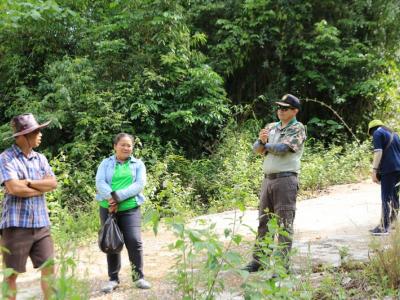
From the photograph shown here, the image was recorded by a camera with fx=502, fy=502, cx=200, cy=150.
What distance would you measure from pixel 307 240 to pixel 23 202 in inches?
167

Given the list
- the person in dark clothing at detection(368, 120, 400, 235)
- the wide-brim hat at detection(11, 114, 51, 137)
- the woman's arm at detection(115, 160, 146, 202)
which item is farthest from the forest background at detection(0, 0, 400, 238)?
the wide-brim hat at detection(11, 114, 51, 137)

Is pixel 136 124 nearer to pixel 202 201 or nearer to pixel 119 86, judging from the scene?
pixel 119 86

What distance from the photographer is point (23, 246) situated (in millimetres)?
4137

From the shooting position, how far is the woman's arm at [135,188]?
16.1 ft

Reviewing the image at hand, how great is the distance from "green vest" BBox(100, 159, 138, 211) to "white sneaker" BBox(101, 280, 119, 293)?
78 centimetres

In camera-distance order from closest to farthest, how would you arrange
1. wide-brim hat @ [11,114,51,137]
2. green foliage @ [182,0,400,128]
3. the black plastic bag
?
wide-brim hat @ [11,114,51,137] → the black plastic bag → green foliage @ [182,0,400,128]

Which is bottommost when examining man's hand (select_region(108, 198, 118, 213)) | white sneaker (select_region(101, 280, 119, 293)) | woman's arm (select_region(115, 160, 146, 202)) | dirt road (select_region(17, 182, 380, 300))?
dirt road (select_region(17, 182, 380, 300))

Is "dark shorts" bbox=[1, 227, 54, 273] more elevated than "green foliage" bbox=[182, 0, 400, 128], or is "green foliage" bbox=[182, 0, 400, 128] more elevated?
"green foliage" bbox=[182, 0, 400, 128]

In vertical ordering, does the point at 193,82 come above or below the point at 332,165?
above

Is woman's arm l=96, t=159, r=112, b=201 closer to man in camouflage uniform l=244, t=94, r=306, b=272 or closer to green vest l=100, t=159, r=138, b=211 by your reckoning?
green vest l=100, t=159, r=138, b=211

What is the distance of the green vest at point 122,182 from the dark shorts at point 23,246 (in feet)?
3.00

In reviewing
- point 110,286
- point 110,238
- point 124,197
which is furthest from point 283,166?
point 110,286

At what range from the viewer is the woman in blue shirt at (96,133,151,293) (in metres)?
4.96

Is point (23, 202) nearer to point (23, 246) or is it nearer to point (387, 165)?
point (23, 246)
